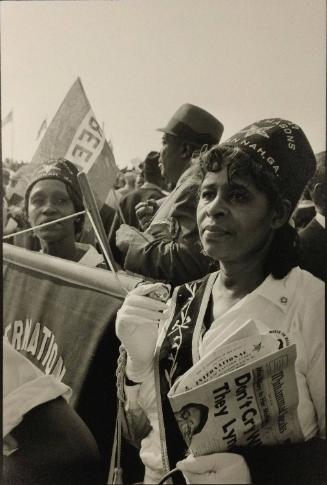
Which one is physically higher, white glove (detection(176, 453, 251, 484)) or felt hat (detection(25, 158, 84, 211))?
felt hat (detection(25, 158, 84, 211))

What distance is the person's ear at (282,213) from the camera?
68.9 inches

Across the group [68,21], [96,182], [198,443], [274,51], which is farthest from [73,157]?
[198,443]

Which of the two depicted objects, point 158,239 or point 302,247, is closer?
point 302,247

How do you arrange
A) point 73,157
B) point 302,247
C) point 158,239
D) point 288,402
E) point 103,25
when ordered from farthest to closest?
point 73,157 → point 103,25 → point 158,239 → point 302,247 → point 288,402

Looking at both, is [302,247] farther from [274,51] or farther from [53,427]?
[53,427]

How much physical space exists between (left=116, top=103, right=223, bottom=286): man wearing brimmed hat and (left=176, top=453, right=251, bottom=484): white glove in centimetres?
56

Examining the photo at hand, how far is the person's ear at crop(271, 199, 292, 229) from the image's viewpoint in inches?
68.9

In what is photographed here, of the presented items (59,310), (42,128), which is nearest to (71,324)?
(59,310)

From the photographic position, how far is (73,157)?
268 cm

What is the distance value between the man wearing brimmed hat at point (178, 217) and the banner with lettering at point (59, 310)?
0.39ft

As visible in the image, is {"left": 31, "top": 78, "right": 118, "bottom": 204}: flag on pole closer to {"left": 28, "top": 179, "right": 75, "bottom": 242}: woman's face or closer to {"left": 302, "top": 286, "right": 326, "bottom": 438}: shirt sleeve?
{"left": 28, "top": 179, "right": 75, "bottom": 242}: woman's face

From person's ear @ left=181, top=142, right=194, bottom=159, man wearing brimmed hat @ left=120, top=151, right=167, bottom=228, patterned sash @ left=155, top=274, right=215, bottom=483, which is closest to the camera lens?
patterned sash @ left=155, top=274, right=215, bottom=483

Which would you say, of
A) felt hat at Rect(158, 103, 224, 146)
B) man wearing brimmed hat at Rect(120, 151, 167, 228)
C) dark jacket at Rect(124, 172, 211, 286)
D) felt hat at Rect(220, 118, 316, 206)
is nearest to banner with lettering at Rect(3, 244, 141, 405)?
dark jacket at Rect(124, 172, 211, 286)

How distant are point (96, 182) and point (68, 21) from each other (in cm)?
65
